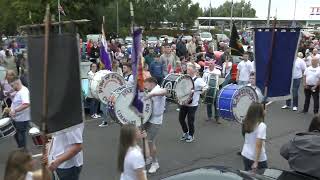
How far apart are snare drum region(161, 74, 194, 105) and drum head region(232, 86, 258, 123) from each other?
41.0 inches

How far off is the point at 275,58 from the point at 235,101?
4191 mm

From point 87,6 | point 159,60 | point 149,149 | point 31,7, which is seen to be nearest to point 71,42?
point 149,149

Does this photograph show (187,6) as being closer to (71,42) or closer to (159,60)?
(159,60)

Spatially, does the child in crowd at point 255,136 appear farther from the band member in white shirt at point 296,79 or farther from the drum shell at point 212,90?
the band member in white shirt at point 296,79

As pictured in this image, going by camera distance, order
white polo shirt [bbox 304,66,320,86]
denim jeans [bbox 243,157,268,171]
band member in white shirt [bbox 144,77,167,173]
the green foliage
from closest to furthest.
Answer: denim jeans [bbox 243,157,268,171]
band member in white shirt [bbox 144,77,167,173]
white polo shirt [bbox 304,66,320,86]
the green foliage

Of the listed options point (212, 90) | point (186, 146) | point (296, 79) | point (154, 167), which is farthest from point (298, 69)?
point (154, 167)

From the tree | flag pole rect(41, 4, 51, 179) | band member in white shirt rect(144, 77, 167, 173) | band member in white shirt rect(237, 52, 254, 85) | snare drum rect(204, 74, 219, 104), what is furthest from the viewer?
the tree

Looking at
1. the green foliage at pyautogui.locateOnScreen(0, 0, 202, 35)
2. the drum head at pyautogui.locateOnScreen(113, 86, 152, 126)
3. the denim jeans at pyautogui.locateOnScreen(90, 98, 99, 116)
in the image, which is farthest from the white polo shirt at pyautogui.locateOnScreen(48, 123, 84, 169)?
the denim jeans at pyautogui.locateOnScreen(90, 98, 99, 116)

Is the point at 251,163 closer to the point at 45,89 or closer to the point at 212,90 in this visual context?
the point at 45,89

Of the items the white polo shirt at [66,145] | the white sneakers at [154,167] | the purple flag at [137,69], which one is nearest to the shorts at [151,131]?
the white sneakers at [154,167]

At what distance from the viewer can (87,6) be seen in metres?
31.0

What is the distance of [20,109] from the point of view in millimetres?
9008

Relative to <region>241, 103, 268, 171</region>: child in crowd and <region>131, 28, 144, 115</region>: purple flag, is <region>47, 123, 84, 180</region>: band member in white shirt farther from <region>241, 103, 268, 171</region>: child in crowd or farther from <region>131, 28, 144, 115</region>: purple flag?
<region>241, 103, 268, 171</region>: child in crowd

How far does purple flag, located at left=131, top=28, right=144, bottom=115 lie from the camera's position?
7277 millimetres
